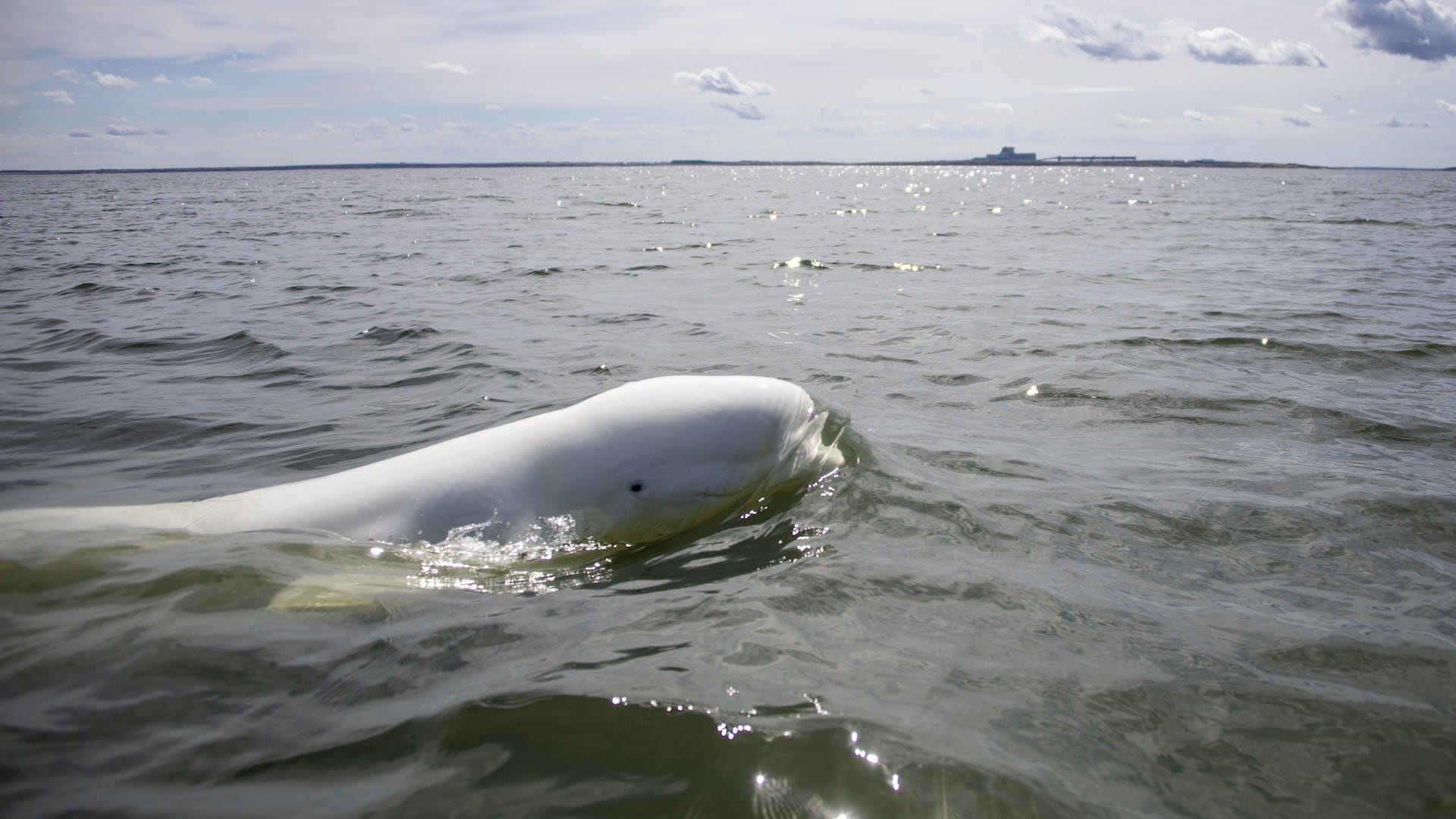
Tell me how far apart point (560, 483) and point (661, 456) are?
0.48 m

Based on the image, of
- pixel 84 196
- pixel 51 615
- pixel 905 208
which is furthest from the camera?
pixel 84 196

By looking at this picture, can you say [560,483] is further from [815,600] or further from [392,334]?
[392,334]

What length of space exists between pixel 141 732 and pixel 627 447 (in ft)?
7.07

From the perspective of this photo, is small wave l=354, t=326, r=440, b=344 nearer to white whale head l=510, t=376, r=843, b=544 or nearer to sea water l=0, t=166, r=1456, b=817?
sea water l=0, t=166, r=1456, b=817

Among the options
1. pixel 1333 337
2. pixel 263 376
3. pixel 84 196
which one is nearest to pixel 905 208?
pixel 1333 337

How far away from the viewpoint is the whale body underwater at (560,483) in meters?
3.90

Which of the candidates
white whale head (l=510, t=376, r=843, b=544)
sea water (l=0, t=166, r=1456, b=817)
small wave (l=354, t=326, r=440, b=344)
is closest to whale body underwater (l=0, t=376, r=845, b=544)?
white whale head (l=510, t=376, r=843, b=544)

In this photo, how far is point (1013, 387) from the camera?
6.92 m

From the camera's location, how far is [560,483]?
402cm

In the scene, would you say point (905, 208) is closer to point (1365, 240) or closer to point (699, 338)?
point (1365, 240)

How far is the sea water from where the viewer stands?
2.26m

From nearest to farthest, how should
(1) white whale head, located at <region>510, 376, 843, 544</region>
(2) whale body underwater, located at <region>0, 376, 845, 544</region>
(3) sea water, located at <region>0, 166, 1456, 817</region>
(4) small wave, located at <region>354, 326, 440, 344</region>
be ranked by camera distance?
(3) sea water, located at <region>0, 166, 1456, 817</region>, (2) whale body underwater, located at <region>0, 376, 845, 544</region>, (1) white whale head, located at <region>510, 376, 843, 544</region>, (4) small wave, located at <region>354, 326, 440, 344</region>

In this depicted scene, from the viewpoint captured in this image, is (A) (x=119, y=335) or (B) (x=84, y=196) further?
(B) (x=84, y=196)

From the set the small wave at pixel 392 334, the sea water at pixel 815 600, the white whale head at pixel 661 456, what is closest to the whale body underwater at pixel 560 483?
the white whale head at pixel 661 456
